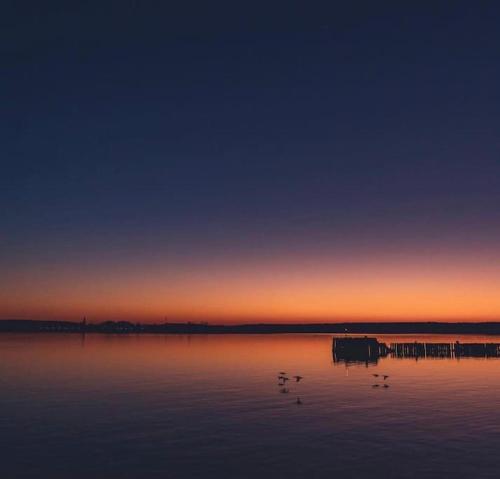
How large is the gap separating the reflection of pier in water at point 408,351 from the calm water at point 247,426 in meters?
26.3

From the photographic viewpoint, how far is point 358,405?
38031mm

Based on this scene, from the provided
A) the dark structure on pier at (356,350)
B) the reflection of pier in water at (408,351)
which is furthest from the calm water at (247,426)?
the reflection of pier in water at (408,351)

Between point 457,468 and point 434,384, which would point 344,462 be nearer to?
point 457,468

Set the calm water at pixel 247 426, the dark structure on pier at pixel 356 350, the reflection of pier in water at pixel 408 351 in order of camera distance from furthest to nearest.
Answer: the reflection of pier in water at pixel 408 351 < the dark structure on pier at pixel 356 350 < the calm water at pixel 247 426

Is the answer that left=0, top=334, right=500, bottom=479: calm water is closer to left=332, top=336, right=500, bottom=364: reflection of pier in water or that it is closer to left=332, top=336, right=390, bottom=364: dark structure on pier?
left=332, top=336, right=390, bottom=364: dark structure on pier

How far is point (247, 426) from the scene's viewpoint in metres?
31.3

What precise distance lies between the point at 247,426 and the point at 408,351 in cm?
6244

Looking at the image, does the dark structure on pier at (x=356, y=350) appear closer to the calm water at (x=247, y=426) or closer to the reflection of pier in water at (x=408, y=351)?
the reflection of pier in water at (x=408, y=351)

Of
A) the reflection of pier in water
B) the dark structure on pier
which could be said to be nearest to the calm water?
the dark structure on pier

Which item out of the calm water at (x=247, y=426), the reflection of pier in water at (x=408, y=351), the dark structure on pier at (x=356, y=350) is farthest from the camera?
the reflection of pier in water at (x=408, y=351)

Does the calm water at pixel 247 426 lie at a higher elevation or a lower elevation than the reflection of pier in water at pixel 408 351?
lower

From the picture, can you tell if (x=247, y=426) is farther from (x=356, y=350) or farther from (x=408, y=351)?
(x=408, y=351)

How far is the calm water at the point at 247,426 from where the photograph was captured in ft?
76.9

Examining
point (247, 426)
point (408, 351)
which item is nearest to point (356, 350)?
point (408, 351)
